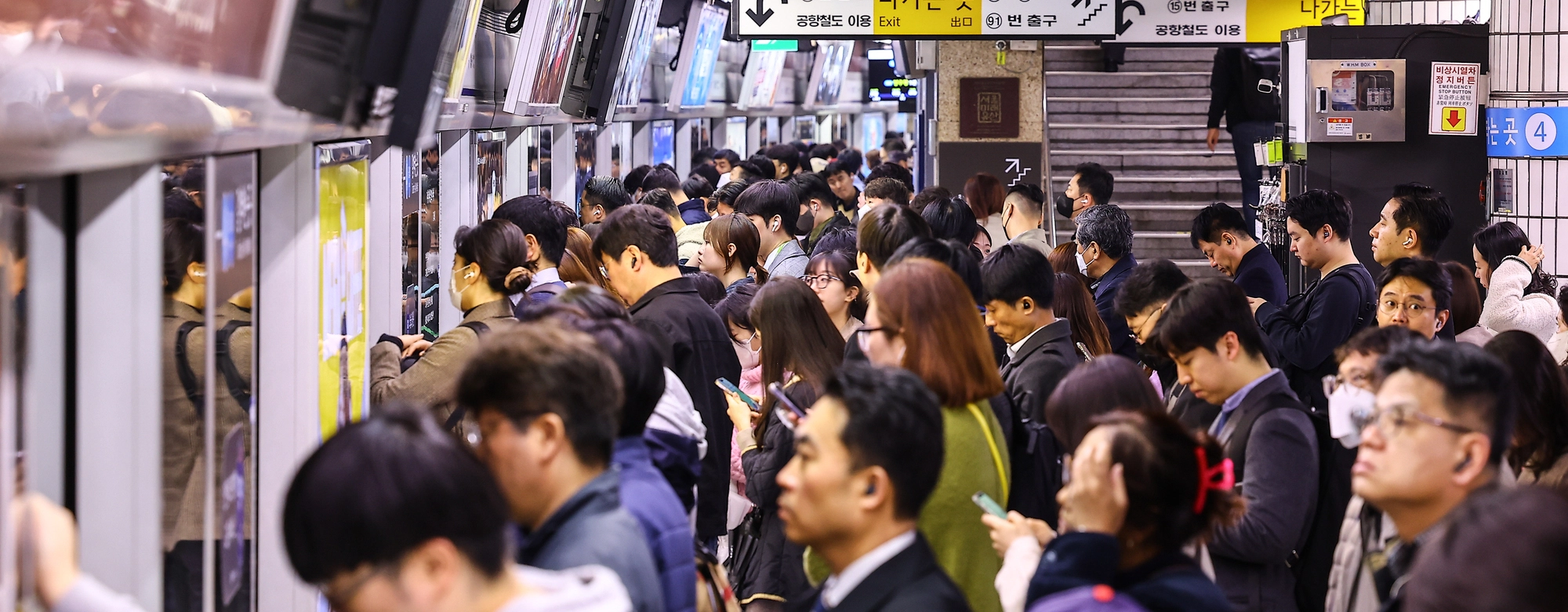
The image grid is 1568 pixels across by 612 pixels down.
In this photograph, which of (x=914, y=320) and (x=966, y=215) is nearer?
(x=914, y=320)

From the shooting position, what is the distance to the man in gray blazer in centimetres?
308

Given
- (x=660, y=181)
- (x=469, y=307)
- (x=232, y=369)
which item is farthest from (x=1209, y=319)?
(x=660, y=181)

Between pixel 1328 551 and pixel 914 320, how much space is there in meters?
1.19

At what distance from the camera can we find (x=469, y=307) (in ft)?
14.0

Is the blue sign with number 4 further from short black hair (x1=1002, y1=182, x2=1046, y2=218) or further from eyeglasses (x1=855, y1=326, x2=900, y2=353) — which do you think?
eyeglasses (x1=855, y1=326, x2=900, y2=353)

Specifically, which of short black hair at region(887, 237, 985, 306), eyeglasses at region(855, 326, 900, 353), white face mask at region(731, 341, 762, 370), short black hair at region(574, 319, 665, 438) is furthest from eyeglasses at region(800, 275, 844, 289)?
short black hair at region(574, 319, 665, 438)

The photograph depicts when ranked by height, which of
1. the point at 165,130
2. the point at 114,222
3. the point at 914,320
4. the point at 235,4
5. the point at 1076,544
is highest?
the point at 235,4

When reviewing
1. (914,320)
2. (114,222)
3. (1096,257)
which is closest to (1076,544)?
(914,320)

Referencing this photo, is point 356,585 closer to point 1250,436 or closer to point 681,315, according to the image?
point 1250,436

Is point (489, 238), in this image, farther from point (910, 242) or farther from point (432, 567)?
point (432, 567)

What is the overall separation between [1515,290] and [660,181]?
524cm

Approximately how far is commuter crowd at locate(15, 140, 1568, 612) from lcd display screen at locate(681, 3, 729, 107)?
8.62m

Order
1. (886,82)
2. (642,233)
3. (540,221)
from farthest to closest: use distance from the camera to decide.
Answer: (886,82) < (540,221) < (642,233)

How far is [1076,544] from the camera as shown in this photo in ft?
7.24
